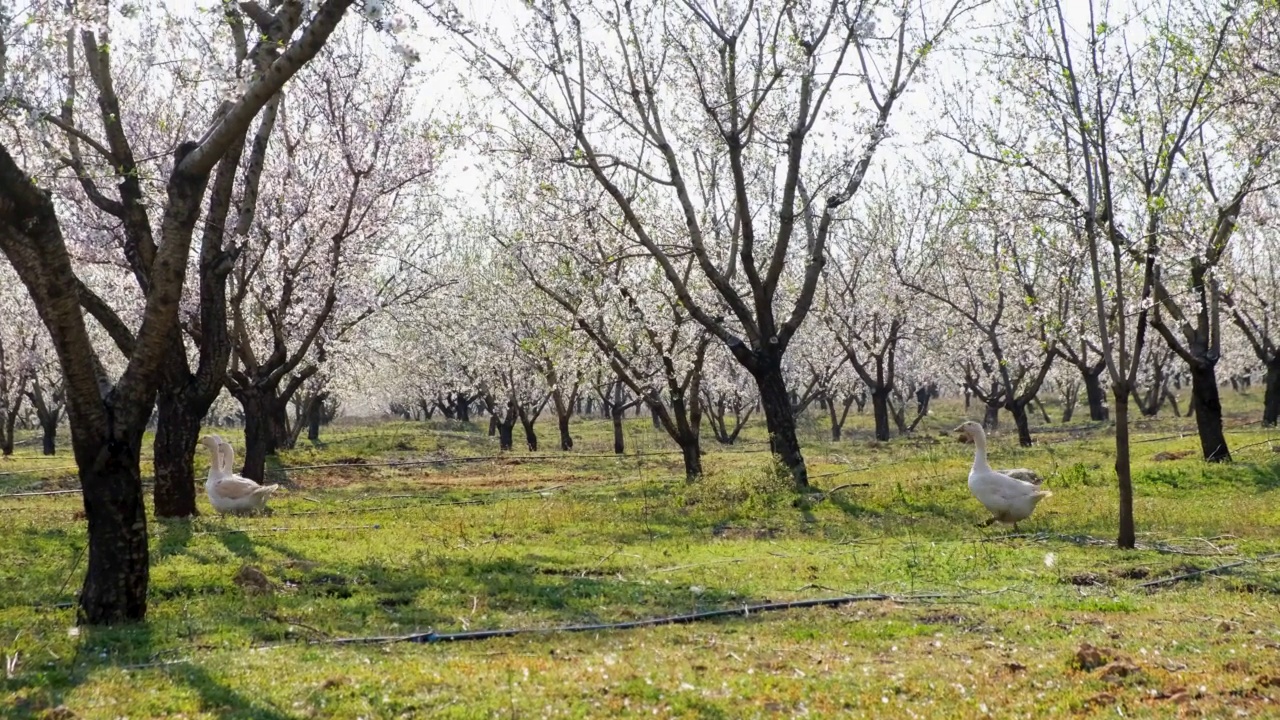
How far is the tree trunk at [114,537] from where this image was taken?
8938 mm

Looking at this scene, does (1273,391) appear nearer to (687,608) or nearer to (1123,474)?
(1123,474)

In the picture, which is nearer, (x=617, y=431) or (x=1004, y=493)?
(x=1004, y=493)

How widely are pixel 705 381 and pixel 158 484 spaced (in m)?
35.7

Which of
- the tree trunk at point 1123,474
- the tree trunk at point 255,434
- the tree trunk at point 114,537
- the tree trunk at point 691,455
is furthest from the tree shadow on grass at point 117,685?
the tree trunk at point 691,455

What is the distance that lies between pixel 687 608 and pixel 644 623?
2.63 ft

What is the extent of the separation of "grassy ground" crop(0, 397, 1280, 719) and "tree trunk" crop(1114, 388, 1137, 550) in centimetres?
Answer: 24

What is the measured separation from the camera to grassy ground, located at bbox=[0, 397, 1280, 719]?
6980 mm

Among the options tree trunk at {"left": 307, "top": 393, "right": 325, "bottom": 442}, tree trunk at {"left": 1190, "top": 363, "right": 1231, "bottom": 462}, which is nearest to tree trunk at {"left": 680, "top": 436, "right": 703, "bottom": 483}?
tree trunk at {"left": 1190, "top": 363, "right": 1231, "bottom": 462}

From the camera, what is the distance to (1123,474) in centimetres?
1331

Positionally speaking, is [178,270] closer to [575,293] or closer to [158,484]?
[158,484]

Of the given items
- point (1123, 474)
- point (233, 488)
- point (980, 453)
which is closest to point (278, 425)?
point (233, 488)

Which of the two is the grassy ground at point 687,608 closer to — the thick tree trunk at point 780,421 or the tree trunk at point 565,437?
the thick tree trunk at point 780,421

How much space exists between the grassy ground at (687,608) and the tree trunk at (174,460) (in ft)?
4.13

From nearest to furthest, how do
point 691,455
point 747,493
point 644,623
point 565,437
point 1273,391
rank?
point 644,623, point 747,493, point 691,455, point 1273,391, point 565,437
